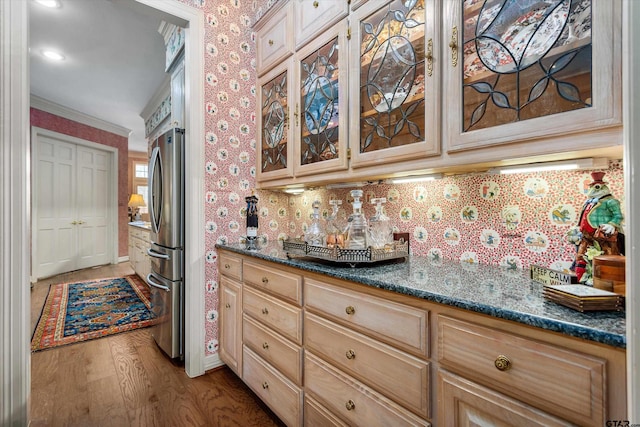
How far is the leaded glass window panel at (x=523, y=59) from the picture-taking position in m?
0.82

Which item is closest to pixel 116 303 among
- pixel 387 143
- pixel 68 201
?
pixel 68 201

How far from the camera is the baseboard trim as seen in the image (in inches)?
83.3

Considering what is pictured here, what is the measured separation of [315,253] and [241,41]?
1840 mm

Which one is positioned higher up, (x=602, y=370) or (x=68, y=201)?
(x=68, y=201)

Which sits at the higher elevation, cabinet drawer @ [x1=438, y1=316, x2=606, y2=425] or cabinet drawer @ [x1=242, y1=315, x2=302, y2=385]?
cabinet drawer @ [x1=438, y1=316, x2=606, y2=425]

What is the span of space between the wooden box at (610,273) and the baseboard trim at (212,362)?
221 centimetres

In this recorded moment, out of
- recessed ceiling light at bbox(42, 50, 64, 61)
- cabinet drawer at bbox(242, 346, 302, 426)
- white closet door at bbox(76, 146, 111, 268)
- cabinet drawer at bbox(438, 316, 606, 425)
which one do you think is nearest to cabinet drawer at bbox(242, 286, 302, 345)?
cabinet drawer at bbox(242, 346, 302, 426)

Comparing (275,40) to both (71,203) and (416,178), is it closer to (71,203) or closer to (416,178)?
(416,178)

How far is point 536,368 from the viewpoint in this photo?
0.69 metres

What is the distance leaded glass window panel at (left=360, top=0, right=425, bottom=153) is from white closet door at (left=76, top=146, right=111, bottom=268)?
623 cm

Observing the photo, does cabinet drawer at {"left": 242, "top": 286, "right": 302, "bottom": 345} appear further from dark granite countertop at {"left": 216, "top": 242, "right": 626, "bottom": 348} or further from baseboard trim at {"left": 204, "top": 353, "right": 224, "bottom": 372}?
baseboard trim at {"left": 204, "top": 353, "right": 224, "bottom": 372}

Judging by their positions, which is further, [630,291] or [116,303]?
[116,303]

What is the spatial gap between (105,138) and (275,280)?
6335 millimetres

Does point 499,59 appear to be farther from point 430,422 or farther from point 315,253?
point 430,422
